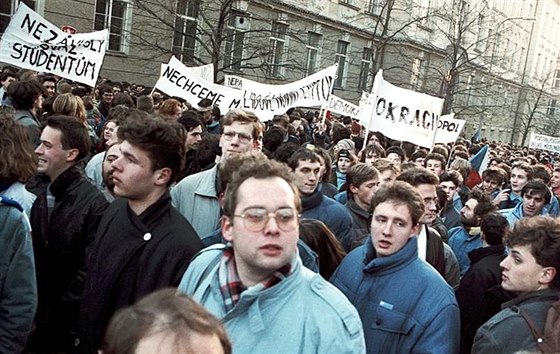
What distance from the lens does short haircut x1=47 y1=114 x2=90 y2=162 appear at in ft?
12.4

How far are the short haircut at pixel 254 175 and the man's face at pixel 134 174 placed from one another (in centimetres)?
73

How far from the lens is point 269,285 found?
7.02ft

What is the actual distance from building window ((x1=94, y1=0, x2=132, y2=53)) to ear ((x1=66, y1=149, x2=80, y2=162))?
1556 centimetres

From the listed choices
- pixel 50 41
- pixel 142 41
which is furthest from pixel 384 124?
pixel 142 41

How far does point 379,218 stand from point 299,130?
8031 millimetres

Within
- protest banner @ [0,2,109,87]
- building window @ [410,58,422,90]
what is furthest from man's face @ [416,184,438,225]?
building window @ [410,58,422,90]

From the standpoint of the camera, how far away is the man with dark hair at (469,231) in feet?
16.8

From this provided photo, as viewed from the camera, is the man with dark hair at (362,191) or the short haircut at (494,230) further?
the man with dark hair at (362,191)

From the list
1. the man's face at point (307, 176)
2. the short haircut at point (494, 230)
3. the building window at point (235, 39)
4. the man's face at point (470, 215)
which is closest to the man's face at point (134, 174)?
the man's face at point (307, 176)

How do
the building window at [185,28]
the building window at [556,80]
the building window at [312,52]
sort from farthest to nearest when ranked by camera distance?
the building window at [556,80], the building window at [312,52], the building window at [185,28]

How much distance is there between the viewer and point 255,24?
23828 millimetres

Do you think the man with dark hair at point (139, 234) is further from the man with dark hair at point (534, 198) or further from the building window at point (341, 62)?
the building window at point (341, 62)

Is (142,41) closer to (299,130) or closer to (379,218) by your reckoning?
(299,130)

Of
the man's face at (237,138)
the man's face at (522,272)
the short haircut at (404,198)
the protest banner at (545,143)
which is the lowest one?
the man's face at (522,272)
